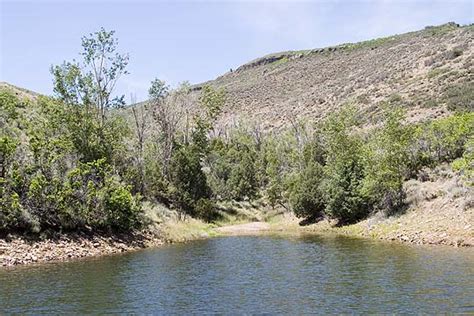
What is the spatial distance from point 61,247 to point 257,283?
18788 mm

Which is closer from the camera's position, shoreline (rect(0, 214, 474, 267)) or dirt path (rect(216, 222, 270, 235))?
shoreline (rect(0, 214, 474, 267))

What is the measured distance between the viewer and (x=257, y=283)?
2631 centimetres

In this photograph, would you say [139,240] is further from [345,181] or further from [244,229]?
[345,181]

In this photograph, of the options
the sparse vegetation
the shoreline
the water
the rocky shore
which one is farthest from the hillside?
the rocky shore

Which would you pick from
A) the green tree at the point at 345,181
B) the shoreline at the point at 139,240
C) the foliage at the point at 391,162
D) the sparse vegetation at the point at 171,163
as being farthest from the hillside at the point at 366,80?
the shoreline at the point at 139,240

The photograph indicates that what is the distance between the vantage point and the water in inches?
829

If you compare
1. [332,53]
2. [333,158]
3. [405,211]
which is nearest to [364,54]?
[332,53]

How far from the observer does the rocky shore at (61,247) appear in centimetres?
3516

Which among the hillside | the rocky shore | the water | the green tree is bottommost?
the water

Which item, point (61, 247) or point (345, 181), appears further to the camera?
point (345, 181)

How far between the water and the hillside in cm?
5164

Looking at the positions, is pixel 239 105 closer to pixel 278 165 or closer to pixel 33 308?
pixel 278 165

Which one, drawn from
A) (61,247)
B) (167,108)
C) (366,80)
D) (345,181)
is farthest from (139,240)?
(366,80)

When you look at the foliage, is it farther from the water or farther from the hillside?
the hillside
